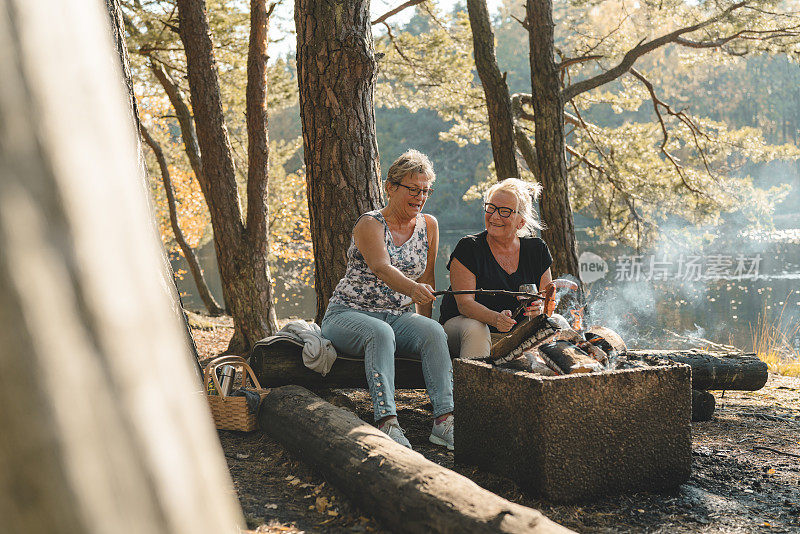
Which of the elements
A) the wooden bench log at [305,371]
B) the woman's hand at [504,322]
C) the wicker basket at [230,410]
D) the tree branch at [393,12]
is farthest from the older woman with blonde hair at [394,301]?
the tree branch at [393,12]

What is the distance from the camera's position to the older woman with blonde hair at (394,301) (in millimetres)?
3537

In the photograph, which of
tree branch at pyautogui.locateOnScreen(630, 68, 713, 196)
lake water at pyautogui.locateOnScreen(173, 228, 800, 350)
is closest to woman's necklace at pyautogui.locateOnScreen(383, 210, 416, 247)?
tree branch at pyautogui.locateOnScreen(630, 68, 713, 196)

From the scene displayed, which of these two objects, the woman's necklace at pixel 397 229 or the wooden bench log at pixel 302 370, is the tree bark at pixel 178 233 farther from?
the woman's necklace at pixel 397 229

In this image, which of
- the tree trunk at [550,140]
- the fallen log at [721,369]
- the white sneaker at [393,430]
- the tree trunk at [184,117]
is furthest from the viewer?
the tree trunk at [184,117]

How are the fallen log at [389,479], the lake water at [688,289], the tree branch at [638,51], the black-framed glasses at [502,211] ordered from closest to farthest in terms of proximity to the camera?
the fallen log at [389,479] → the black-framed glasses at [502,211] → the tree branch at [638,51] → the lake water at [688,289]

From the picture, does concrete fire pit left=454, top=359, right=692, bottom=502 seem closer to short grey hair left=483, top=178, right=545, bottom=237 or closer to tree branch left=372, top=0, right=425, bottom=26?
short grey hair left=483, top=178, right=545, bottom=237

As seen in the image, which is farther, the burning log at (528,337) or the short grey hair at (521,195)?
the short grey hair at (521,195)

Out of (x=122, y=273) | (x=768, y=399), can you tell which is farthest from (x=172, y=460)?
(x=768, y=399)

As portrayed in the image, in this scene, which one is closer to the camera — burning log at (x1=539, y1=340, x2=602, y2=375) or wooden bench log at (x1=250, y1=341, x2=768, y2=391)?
burning log at (x1=539, y1=340, x2=602, y2=375)

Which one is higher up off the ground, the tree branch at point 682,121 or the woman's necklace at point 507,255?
the tree branch at point 682,121

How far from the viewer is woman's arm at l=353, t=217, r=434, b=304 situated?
11.5ft

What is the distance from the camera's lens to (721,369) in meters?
4.68

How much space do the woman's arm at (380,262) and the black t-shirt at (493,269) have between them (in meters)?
0.45

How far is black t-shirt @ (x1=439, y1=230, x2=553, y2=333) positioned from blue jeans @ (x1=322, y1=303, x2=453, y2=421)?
14.8 inches
